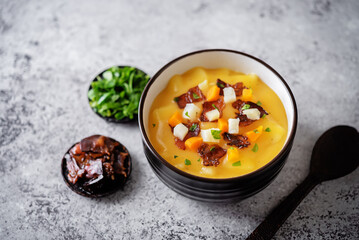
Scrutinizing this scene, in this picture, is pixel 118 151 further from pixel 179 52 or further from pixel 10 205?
pixel 179 52

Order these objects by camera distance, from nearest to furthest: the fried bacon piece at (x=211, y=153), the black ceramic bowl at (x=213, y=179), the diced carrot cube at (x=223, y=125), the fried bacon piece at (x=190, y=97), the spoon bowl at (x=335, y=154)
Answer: the black ceramic bowl at (x=213, y=179)
the fried bacon piece at (x=211, y=153)
the diced carrot cube at (x=223, y=125)
the fried bacon piece at (x=190, y=97)
the spoon bowl at (x=335, y=154)

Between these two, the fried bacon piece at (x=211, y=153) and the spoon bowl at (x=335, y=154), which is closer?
the fried bacon piece at (x=211, y=153)

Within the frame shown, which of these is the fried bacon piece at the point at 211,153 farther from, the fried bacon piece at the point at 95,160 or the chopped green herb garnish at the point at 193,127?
the fried bacon piece at the point at 95,160

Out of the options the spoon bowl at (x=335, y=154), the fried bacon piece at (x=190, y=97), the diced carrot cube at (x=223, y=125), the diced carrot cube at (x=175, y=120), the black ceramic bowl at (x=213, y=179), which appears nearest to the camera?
the black ceramic bowl at (x=213, y=179)

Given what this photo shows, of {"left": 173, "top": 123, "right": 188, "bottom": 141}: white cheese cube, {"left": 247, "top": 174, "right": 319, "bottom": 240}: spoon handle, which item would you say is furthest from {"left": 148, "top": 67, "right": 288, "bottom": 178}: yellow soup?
{"left": 247, "top": 174, "right": 319, "bottom": 240}: spoon handle

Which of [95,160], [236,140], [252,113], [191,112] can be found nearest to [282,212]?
[236,140]

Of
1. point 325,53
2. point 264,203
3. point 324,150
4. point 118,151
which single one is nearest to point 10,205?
point 118,151

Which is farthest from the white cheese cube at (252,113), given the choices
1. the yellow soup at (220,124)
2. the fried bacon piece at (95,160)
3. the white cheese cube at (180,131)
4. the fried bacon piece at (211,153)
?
the fried bacon piece at (95,160)
